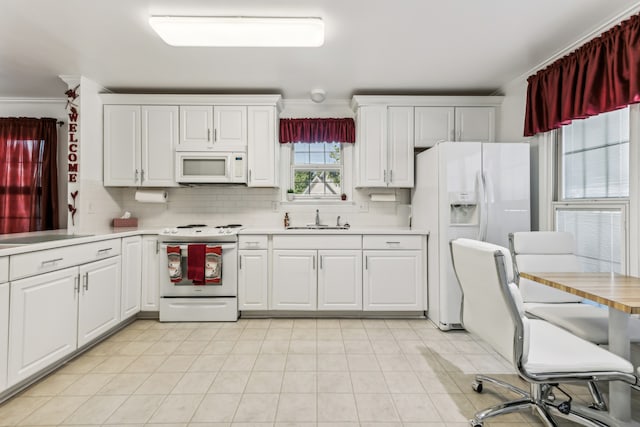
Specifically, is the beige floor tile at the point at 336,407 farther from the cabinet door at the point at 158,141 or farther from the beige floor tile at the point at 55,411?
the cabinet door at the point at 158,141

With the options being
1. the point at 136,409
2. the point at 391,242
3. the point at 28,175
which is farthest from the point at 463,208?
the point at 28,175

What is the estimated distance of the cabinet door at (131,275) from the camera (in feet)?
10.1

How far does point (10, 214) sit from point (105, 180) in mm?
1246

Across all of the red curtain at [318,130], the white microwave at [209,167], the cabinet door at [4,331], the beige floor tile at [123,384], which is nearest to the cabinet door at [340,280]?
the white microwave at [209,167]

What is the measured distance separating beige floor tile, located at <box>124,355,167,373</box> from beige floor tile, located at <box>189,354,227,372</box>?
0.27m

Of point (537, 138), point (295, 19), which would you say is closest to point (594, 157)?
point (537, 138)

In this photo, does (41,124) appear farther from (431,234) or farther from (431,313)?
(431,313)

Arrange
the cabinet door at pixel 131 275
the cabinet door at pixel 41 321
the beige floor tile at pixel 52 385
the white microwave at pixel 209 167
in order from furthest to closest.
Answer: the white microwave at pixel 209 167 < the cabinet door at pixel 131 275 < the beige floor tile at pixel 52 385 < the cabinet door at pixel 41 321

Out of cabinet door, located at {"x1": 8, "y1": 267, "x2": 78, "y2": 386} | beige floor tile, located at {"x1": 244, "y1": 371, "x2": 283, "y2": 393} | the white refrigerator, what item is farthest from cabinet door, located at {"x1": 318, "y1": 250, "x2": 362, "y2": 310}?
cabinet door, located at {"x1": 8, "y1": 267, "x2": 78, "y2": 386}

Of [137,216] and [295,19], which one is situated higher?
[295,19]

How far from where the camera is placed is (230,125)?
3.60 m

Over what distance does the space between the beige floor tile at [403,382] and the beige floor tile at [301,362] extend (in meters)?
0.54

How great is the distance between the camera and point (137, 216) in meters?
3.93

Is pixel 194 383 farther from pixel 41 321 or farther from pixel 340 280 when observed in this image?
pixel 340 280
